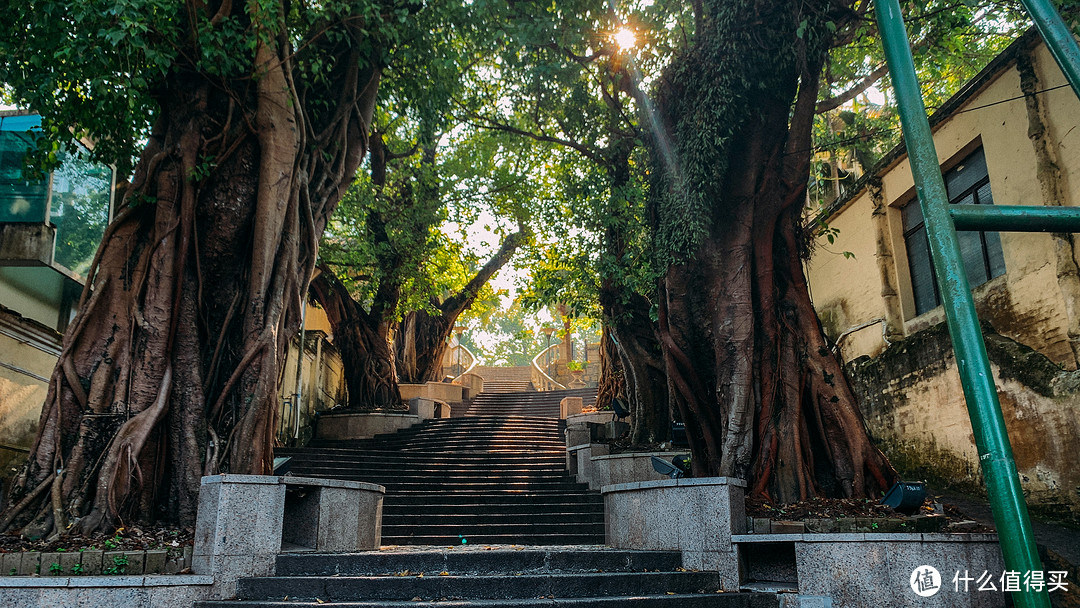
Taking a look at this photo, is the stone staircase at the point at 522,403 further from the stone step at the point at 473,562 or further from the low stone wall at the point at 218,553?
the low stone wall at the point at 218,553

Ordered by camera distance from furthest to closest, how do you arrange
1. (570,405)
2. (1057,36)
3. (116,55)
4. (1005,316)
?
(570,405)
(1005,316)
(116,55)
(1057,36)

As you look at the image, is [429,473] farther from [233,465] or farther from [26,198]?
[26,198]

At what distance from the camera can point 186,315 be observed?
23.1 feet

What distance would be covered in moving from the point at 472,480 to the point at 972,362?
33.5 ft

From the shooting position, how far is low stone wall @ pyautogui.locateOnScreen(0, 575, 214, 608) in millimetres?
4805

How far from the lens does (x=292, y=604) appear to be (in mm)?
5098

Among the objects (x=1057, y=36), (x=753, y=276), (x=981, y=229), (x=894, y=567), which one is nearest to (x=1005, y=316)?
(x=753, y=276)

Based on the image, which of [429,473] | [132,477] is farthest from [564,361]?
[132,477]

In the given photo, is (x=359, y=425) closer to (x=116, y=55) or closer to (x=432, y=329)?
(x=432, y=329)

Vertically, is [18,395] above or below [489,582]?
above

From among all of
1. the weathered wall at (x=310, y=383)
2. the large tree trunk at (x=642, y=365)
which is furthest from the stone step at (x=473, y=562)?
the weathered wall at (x=310, y=383)

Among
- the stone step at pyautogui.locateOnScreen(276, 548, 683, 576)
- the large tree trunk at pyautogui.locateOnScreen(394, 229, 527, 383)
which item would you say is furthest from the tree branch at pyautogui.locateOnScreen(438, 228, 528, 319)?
the stone step at pyautogui.locateOnScreen(276, 548, 683, 576)

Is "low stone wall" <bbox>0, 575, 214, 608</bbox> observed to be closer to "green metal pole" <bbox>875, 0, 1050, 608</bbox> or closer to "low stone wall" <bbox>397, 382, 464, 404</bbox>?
"green metal pole" <bbox>875, 0, 1050, 608</bbox>

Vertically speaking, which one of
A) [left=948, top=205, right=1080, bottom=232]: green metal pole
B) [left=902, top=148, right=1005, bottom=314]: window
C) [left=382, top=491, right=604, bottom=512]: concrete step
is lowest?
[left=382, top=491, right=604, bottom=512]: concrete step
